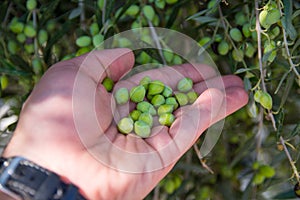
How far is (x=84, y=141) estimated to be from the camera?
1.36 m

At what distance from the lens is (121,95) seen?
1482 mm

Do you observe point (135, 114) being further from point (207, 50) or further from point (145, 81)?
point (207, 50)

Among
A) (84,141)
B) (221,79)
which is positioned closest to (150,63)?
(221,79)

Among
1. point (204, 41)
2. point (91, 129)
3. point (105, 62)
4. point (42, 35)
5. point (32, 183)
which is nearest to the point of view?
point (32, 183)

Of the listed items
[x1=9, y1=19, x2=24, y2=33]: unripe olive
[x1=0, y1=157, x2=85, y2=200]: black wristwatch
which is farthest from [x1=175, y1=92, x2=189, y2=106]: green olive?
[x1=9, y1=19, x2=24, y2=33]: unripe olive

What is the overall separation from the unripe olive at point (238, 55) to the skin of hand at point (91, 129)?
2.8 inches

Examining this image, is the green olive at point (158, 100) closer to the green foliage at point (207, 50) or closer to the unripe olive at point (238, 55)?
the green foliage at point (207, 50)

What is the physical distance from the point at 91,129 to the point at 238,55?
39cm

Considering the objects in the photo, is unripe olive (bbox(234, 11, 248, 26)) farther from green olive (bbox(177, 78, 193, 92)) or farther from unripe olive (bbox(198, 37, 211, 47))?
green olive (bbox(177, 78, 193, 92))

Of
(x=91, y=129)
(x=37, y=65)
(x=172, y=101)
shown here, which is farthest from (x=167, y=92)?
(x=37, y=65)

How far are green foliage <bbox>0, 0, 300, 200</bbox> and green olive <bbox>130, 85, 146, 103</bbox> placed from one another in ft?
0.05

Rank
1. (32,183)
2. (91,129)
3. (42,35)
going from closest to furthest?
(32,183), (91,129), (42,35)

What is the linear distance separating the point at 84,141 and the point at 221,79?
397 mm

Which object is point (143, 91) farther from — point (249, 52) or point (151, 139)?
point (249, 52)
